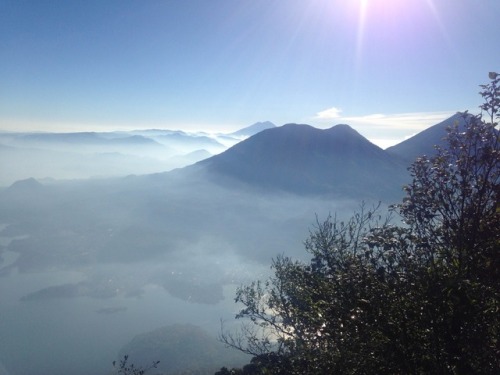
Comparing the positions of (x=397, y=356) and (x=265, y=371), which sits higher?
Answer: (x=397, y=356)

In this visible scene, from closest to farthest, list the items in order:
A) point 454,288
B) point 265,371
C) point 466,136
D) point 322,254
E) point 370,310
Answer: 1. point 454,288
2. point 370,310
3. point 466,136
4. point 265,371
5. point 322,254

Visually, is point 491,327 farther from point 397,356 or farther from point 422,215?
point 422,215

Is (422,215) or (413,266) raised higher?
(422,215)

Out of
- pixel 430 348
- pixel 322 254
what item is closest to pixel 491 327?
pixel 430 348

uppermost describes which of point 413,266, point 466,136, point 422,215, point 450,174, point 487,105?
point 487,105

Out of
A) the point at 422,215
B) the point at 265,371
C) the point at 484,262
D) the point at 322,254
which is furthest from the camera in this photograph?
the point at 322,254

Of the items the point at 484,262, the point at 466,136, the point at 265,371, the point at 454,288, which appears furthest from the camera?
the point at 265,371

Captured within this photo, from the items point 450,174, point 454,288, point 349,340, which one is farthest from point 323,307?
point 450,174

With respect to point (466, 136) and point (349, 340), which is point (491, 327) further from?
point (466, 136)

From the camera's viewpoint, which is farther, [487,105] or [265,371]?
[265,371]
